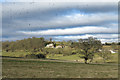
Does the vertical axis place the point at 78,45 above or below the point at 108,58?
above

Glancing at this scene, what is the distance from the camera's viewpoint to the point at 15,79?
12984 millimetres

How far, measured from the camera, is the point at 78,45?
5522 centimetres

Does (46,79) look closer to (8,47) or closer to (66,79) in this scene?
(66,79)

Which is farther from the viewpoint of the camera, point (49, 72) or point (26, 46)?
point (26, 46)

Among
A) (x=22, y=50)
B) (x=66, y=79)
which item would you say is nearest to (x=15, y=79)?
(x=66, y=79)

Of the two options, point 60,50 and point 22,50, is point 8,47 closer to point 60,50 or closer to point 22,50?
point 22,50

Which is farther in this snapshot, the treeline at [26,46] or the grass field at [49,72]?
the treeline at [26,46]

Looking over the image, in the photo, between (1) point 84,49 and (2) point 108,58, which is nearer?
(1) point 84,49

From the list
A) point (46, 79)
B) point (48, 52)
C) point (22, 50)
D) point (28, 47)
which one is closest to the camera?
point (46, 79)

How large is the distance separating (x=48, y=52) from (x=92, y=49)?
8122 centimetres

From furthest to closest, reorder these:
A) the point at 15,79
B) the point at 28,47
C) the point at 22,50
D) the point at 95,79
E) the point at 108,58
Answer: the point at 22,50
the point at 28,47
the point at 108,58
the point at 95,79
the point at 15,79

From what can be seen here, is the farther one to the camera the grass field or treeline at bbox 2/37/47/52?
treeline at bbox 2/37/47/52

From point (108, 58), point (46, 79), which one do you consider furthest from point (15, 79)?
point (108, 58)

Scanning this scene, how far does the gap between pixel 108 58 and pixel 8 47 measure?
7243 cm
